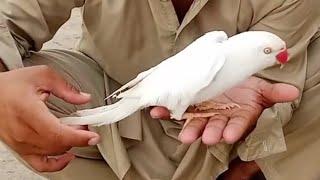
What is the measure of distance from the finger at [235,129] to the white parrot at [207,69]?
0.16 ft

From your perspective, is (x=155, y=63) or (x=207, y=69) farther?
(x=155, y=63)

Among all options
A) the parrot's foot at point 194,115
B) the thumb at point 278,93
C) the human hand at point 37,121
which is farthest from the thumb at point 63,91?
the thumb at point 278,93

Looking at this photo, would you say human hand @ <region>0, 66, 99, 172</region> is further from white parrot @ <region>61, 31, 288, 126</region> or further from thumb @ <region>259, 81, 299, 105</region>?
thumb @ <region>259, 81, 299, 105</region>

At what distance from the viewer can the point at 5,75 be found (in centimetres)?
111

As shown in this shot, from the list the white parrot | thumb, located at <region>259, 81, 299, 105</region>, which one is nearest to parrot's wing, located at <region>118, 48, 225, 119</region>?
the white parrot

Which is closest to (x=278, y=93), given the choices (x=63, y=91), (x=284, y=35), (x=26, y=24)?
(x=284, y=35)

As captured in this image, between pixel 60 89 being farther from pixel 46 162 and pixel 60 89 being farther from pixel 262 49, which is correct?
pixel 262 49

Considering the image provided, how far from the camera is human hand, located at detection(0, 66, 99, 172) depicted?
107 cm

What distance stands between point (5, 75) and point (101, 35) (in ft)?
0.76

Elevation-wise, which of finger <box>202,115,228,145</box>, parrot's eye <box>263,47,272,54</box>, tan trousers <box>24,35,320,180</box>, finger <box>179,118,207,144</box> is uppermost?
parrot's eye <box>263,47,272,54</box>

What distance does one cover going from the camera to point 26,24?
4.02 feet

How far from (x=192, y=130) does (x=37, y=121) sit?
0.20 m

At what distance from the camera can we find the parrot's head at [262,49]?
3.45ft

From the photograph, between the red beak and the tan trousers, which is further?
the tan trousers
